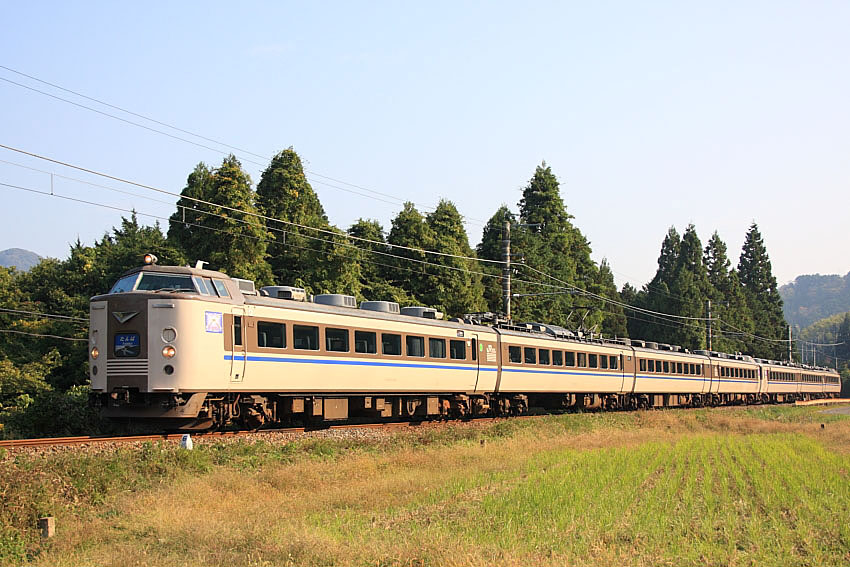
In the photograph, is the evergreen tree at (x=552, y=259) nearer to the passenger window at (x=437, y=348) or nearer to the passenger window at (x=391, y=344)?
the passenger window at (x=437, y=348)

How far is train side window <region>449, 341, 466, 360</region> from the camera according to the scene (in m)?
26.2

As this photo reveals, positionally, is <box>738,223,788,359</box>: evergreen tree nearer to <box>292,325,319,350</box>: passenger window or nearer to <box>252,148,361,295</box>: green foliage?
<box>252,148,361,295</box>: green foliage

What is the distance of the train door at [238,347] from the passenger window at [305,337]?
1.63m

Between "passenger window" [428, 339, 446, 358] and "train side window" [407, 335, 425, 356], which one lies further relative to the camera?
"passenger window" [428, 339, 446, 358]

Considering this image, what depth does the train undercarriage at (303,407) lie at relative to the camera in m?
17.5

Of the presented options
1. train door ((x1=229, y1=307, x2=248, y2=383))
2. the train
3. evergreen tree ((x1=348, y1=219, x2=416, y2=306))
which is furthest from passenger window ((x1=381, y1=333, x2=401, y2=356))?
evergreen tree ((x1=348, y1=219, x2=416, y2=306))

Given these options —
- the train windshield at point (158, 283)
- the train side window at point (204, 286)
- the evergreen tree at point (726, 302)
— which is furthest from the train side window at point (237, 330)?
the evergreen tree at point (726, 302)

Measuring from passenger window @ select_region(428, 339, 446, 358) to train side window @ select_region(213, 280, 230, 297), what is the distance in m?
8.13

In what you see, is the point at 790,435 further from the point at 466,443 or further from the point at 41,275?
the point at 41,275

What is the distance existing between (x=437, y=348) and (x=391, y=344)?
2.61m

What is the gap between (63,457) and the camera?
14.4m

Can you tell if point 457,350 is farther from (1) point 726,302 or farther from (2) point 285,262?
(1) point 726,302

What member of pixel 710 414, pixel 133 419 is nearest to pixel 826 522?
pixel 133 419

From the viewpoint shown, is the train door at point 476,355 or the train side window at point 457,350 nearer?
the train side window at point 457,350
